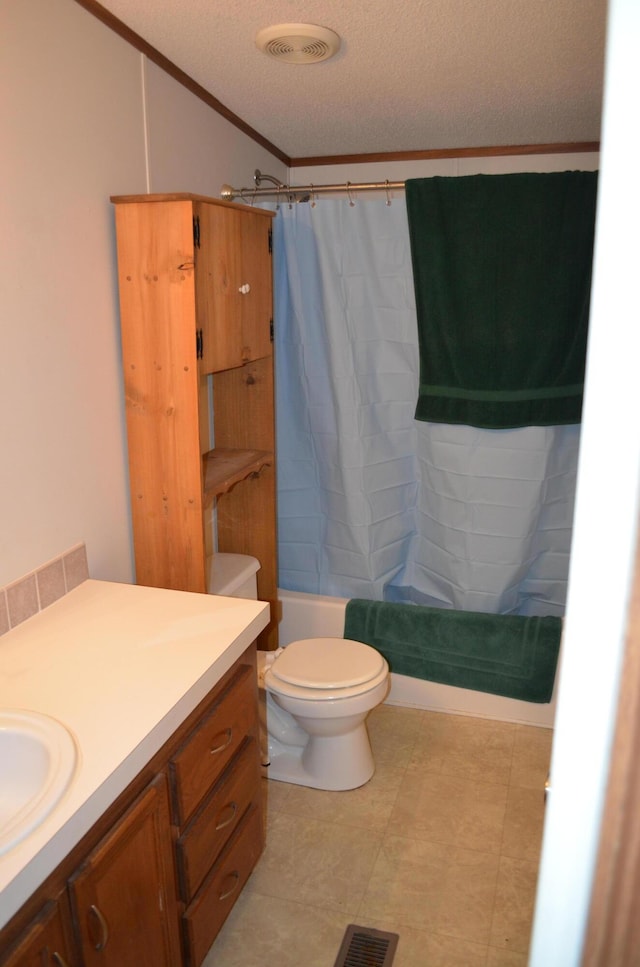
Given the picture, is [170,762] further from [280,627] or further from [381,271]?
[381,271]

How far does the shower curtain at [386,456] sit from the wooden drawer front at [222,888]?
4.02 feet

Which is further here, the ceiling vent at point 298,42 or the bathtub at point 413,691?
the bathtub at point 413,691

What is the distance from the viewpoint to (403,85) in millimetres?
2195

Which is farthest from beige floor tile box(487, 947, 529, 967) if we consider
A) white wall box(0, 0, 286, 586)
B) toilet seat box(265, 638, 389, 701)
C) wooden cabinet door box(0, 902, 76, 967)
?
white wall box(0, 0, 286, 586)

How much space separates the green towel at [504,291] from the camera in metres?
2.47

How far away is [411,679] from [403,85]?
2014 millimetres

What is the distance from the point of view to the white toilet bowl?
2275 mm

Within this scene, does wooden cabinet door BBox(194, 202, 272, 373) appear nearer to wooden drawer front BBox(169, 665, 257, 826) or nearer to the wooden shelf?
the wooden shelf

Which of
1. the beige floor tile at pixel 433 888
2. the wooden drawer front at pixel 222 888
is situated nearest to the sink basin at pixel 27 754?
the wooden drawer front at pixel 222 888

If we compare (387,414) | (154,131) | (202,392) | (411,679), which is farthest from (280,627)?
(154,131)

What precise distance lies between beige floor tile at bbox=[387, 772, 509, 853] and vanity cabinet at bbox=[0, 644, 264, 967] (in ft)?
1.76

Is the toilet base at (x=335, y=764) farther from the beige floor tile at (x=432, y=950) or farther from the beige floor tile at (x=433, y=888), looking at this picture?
the beige floor tile at (x=432, y=950)

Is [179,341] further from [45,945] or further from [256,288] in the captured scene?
[45,945]

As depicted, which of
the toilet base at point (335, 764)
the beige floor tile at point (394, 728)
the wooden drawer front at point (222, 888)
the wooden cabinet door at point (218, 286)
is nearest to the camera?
the wooden drawer front at point (222, 888)
